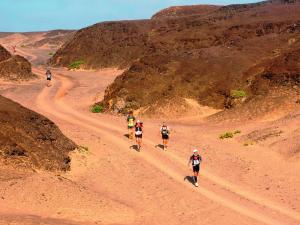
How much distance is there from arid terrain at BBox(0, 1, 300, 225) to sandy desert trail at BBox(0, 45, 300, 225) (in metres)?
0.05

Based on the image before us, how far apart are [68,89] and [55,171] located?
35.8 m

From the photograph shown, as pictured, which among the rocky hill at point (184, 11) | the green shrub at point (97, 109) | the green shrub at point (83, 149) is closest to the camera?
the green shrub at point (83, 149)

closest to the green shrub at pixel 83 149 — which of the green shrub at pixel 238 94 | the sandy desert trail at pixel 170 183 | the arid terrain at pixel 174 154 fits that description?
the arid terrain at pixel 174 154

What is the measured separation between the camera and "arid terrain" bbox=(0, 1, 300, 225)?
19.0 m

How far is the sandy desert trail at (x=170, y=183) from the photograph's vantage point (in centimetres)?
1861

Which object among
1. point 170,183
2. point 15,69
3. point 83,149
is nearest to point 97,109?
point 83,149

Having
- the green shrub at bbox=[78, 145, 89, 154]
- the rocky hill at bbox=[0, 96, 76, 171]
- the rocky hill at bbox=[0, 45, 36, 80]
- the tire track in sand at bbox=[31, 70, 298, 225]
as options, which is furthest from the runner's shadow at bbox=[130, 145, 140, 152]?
the rocky hill at bbox=[0, 45, 36, 80]

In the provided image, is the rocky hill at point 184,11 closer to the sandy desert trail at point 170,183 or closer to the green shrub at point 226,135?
the sandy desert trail at point 170,183

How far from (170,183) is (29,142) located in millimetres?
7241

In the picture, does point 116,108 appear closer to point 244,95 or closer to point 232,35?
point 244,95

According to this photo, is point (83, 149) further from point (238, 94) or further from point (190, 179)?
point (238, 94)

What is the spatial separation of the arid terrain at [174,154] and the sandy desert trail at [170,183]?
0.16ft

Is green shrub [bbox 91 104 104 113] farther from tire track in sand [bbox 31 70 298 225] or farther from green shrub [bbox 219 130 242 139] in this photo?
green shrub [bbox 219 130 242 139]

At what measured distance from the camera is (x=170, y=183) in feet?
75.3
